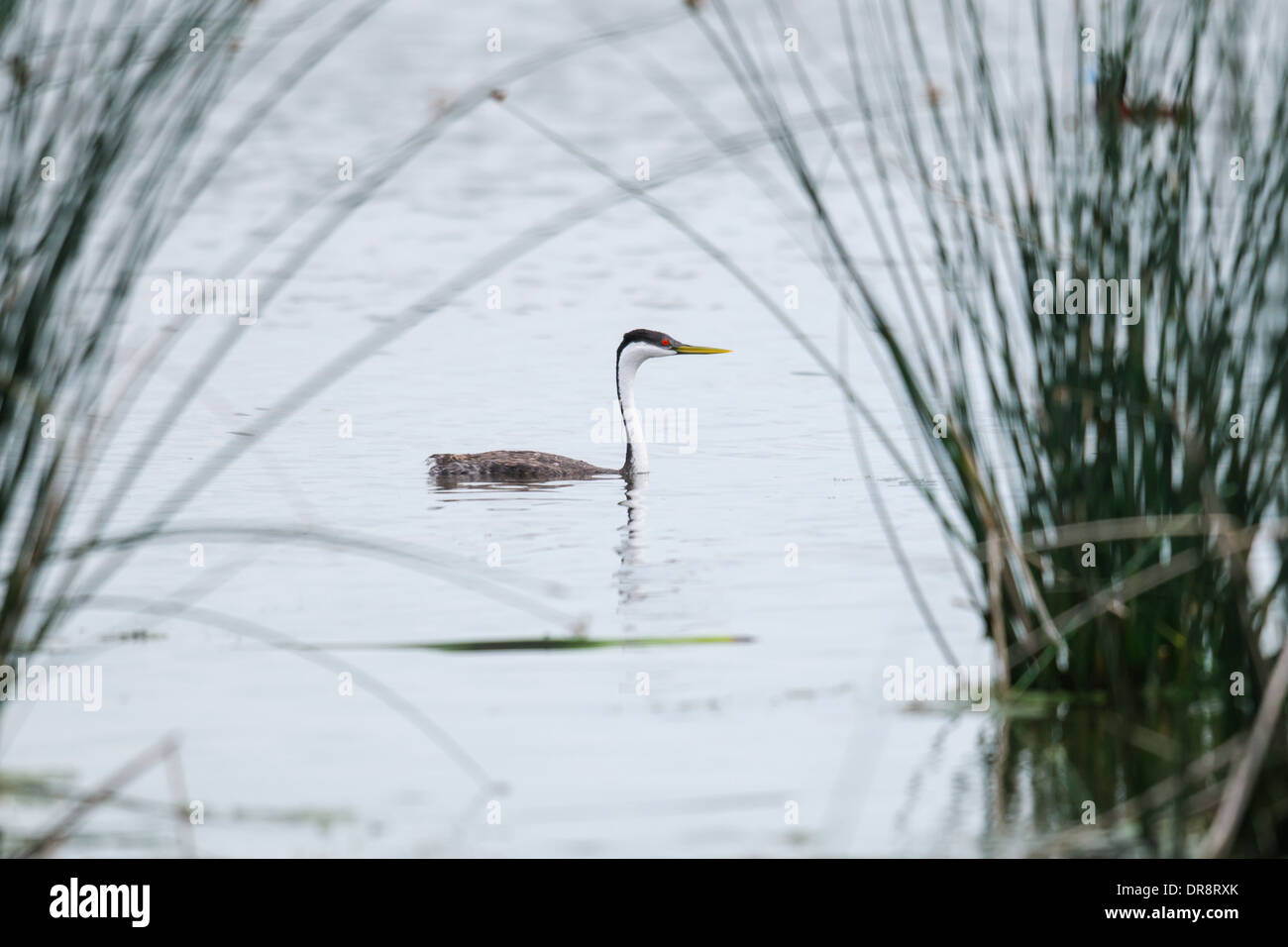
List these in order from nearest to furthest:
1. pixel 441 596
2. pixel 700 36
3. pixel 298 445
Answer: pixel 441 596
pixel 298 445
pixel 700 36

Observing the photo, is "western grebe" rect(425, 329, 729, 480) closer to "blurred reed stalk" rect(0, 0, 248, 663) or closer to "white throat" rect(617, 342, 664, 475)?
"white throat" rect(617, 342, 664, 475)

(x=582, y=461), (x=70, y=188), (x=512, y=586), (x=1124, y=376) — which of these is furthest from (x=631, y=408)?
(x=70, y=188)

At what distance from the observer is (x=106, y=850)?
146 inches

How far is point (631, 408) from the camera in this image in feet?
32.0

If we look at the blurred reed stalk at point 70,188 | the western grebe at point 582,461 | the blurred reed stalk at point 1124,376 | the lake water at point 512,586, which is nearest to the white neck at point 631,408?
the western grebe at point 582,461

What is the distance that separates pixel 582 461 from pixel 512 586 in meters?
3.50

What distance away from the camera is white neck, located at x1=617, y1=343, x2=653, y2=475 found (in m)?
9.38

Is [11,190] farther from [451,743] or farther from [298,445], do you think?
[298,445]

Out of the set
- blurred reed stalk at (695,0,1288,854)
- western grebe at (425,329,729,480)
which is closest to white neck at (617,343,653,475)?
western grebe at (425,329,729,480)

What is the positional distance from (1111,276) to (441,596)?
2.59 metres

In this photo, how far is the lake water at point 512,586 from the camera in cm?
402

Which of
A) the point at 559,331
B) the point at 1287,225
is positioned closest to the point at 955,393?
the point at 1287,225

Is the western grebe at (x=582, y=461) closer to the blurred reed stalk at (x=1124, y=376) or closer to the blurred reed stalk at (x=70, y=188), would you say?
the blurred reed stalk at (x=1124, y=376)

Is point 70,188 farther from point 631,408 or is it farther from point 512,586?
point 631,408
